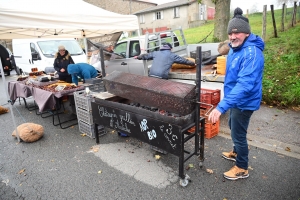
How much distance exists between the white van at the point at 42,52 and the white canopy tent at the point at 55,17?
3.02 m

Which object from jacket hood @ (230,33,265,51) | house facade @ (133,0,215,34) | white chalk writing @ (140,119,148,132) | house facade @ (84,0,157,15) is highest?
house facade @ (84,0,157,15)

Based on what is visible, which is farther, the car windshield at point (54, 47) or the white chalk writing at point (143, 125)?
the car windshield at point (54, 47)

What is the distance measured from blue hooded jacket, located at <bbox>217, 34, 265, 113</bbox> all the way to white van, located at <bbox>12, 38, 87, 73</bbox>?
8886 mm

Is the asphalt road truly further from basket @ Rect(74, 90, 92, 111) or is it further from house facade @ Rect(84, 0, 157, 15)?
house facade @ Rect(84, 0, 157, 15)

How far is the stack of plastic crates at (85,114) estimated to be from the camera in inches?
166

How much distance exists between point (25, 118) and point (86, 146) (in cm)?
301

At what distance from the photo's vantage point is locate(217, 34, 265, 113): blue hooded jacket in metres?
2.27

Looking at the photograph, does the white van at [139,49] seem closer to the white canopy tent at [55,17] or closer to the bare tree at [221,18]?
the white canopy tent at [55,17]

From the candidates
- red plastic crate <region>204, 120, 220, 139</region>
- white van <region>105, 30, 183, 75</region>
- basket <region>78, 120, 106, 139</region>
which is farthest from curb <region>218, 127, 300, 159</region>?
white van <region>105, 30, 183, 75</region>

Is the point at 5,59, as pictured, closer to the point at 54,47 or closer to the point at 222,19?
the point at 54,47

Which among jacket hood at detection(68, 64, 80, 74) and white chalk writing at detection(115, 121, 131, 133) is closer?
white chalk writing at detection(115, 121, 131, 133)

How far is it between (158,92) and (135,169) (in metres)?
1.41

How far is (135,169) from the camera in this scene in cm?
332

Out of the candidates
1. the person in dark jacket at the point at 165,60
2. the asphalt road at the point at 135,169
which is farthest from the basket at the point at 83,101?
the person in dark jacket at the point at 165,60
